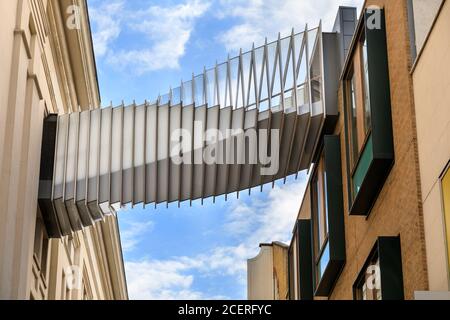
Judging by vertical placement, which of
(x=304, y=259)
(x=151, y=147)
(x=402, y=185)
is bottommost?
(x=402, y=185)

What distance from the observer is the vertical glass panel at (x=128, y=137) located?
2358 cm

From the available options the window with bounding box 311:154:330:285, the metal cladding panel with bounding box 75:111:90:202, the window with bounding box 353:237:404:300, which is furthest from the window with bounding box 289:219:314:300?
the window with bounding box 353:237:404:300

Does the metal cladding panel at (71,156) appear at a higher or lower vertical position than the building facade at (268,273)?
lower

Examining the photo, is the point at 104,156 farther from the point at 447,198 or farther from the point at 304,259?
the point at 447,198

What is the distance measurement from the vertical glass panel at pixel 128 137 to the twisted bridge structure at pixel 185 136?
0.02 m

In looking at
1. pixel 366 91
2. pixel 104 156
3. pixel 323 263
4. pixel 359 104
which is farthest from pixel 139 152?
pixel 366 91

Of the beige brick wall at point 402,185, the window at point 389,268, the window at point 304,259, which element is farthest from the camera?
the window at point 304,259

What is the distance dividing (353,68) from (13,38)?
659cm

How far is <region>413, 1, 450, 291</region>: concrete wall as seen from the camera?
15617 mm

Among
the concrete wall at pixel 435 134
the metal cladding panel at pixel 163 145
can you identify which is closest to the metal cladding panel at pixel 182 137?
the metal cladding panel at pixel 163 145

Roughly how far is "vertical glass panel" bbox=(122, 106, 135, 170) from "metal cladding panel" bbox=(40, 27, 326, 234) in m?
0.02

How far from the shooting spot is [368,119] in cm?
2023

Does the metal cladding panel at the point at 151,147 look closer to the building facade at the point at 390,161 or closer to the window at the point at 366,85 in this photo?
the building facade at the point at 390,161

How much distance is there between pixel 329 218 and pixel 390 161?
15.6 ft
